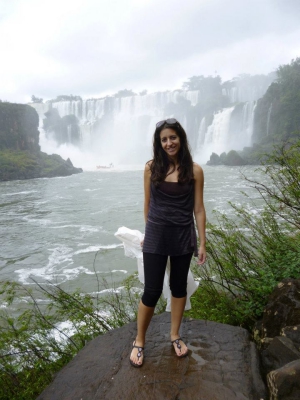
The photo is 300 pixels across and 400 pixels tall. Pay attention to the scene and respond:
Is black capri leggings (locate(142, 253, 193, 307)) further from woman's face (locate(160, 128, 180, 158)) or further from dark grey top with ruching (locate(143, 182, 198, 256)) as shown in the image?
woman's face (locate(160, 128, 180, 158))

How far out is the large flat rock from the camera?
1951 mm

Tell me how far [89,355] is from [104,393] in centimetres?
45

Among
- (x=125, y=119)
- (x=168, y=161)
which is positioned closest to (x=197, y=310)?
(x=168, y=161)

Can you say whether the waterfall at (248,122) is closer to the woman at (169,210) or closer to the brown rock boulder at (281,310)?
the brown rock boulder at (281,310)

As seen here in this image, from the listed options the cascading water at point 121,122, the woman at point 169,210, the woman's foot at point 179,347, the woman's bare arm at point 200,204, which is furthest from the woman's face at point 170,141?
the cascading water at point 121,122

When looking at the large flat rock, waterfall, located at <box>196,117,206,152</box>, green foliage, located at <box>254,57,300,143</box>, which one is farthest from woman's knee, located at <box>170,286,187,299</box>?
waterfall, located at <box>196,117,206,152</box>

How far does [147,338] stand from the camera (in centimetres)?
253

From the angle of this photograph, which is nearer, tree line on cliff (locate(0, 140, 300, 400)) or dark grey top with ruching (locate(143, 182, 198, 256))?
dark grey top with ruching (locate(143, 182, 198, 256))

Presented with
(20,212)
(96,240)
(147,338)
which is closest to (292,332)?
(147,338)

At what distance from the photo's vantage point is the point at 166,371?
213 centimetres

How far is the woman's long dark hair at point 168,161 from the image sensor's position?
2.15m

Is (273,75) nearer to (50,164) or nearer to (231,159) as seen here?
(231,159)

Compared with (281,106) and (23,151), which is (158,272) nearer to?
(281,106)

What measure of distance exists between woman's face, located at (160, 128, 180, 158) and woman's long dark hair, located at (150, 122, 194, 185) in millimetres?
26
